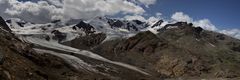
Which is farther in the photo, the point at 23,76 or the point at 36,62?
the point at 36,62

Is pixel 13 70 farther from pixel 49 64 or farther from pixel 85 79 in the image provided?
pixel 49 64

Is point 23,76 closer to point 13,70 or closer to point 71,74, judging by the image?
point 13,70

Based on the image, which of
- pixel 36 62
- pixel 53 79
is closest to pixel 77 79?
pixel 36 62

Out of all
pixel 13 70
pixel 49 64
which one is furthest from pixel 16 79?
pixel 49 64

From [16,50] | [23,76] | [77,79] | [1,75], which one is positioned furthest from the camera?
[77,79]

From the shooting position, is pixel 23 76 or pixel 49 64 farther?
pixel 49 64

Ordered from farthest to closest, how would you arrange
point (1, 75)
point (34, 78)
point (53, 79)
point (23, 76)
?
1. point (53, 79)
2. point (34, 78)
3. point (23, 76)
4. point (1, 75)

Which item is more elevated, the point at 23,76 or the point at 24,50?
the point at 24,50

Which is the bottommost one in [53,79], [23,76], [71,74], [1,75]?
[1,75]

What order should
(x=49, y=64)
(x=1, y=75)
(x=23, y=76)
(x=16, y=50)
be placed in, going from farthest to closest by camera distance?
(x=49, y=64) → (x=16, y=50) → (x=23, y=76) → (x=1, y=75)

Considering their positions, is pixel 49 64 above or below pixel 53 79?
above
